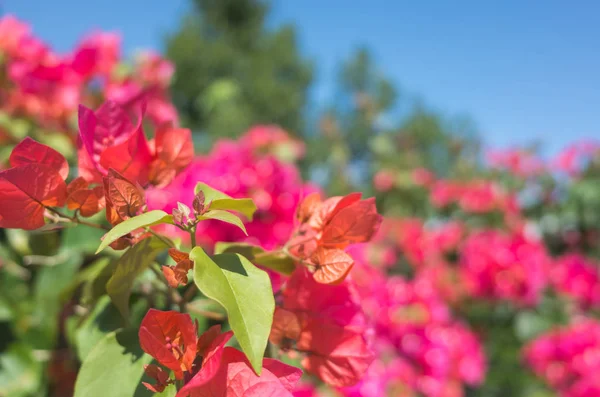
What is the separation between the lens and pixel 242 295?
0.19 meters

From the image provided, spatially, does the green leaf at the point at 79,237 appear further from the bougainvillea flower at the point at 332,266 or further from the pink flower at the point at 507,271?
the pink flower at the point at 507,271

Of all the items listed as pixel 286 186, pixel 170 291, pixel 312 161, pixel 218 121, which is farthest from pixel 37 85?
pixel 312 161

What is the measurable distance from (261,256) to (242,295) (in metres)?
0.06

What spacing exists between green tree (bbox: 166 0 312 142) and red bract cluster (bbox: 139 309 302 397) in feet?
34.2

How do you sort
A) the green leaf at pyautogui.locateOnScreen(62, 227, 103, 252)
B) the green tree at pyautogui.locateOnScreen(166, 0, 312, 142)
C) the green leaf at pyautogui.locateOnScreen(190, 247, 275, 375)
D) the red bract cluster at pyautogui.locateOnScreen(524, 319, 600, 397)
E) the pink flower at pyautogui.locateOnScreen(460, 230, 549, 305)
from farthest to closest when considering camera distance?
the green tree at pyautogui.locateOnScreen(166, 0, 312, 142) < the pink flower at pyautogui.locateOnScreen(460, 230, 549, 305) < the red bract cluster at pyautogui.locateOnScreen(524, 319, 600, 397) < the green leaf at pyautogui.locateOnScreen(62, 227, 103, 252) < the green leaf at pyautogui.locateOnScreen(190, 247, 275, 375)

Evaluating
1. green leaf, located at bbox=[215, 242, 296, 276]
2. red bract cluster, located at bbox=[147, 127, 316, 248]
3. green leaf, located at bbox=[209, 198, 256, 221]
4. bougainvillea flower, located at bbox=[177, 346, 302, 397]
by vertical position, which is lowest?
bougainvillea flower, located at bbox=[177, 346, 302, 397]

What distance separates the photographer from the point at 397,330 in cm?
117

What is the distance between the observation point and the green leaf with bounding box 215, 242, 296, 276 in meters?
0.25

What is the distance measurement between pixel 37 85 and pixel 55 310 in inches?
16.5

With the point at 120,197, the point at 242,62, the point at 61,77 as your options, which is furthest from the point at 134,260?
the point at 242,62

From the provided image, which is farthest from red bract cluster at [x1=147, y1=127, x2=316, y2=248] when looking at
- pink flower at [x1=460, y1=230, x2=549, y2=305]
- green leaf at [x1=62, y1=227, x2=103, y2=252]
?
pink flower at [x1=460, y1=230, x2=549, y2=305]

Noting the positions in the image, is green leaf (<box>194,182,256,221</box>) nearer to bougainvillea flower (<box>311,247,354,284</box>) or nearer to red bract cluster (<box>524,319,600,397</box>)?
bougainvillea flower (<box>311,247,354,284</box>)

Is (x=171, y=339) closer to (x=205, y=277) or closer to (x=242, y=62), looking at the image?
(x=205, y=277)

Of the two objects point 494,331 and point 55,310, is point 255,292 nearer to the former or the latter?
point 55,310
